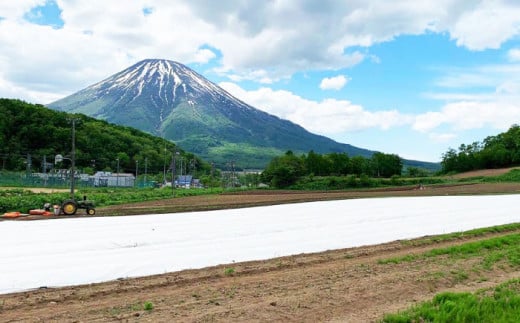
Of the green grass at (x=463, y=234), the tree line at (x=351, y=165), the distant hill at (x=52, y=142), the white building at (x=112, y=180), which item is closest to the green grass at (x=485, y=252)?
the green grass at (x=463, y=234)

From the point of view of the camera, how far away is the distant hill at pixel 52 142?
3465 inches

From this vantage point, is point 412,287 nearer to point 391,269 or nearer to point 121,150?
point 391,269

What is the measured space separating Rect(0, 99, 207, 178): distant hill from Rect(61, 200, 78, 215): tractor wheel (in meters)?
62.3

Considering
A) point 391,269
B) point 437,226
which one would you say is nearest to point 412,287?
point 391,269

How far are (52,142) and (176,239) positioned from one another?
88.2 metres

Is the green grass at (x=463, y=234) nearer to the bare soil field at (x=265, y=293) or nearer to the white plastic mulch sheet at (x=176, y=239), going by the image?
the white plastic mulch sheet at (x=176, y=239)

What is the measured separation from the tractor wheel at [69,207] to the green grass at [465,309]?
2009 cm

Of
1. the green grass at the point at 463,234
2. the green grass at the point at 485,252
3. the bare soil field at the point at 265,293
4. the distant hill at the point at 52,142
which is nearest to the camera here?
the bare soil field at the point at 265,293

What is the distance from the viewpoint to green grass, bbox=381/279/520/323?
20.5 feet

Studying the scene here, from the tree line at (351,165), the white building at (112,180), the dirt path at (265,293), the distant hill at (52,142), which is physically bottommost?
the dirt path at (265,293)

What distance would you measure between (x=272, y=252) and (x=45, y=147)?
91.0m

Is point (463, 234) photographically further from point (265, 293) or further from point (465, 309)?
point (265, 293)

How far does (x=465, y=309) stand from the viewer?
650 centimetres

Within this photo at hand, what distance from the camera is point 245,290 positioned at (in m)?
7.95
